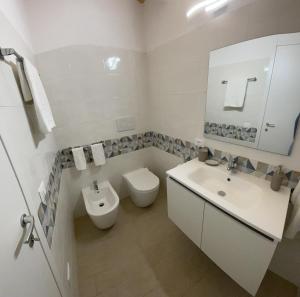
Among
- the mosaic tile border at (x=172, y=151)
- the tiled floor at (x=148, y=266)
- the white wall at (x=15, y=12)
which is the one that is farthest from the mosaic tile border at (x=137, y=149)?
the white wall at (x=15, y=12)

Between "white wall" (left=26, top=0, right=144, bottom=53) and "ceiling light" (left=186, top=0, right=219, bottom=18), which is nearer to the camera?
"ceiling light" (left=186, top=0, right=219, bottom=18)

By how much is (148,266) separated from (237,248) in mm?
873

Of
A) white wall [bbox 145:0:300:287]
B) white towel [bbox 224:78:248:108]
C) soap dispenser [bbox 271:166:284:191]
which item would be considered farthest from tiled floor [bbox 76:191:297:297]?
white towel [bbox 224:78:248:108]

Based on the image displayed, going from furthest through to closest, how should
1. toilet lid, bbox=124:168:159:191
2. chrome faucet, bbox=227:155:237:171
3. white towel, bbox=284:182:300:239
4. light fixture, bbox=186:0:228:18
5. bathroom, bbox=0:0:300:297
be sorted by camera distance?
1. toilet lid, bbox=124:168:159:191
2. chrome faucet, bbox=227:155:237:171
3. light fixture, bbox=186:0:228:18
4. white towel, bbox=284:182:300:239
5. bathroom, bbox=0:0:300:297

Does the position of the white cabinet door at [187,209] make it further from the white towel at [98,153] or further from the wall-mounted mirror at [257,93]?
the white towel at [98,153]

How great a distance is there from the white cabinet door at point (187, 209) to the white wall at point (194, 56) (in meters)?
0.57

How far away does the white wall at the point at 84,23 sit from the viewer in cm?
137

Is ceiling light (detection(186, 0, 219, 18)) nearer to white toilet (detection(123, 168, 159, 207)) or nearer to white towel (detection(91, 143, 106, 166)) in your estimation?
white towel (detection(91, 143, 106, 166))

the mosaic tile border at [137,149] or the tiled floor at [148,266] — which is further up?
the mosaic tile border at [137,149]

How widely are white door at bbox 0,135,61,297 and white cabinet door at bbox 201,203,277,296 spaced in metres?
0.98

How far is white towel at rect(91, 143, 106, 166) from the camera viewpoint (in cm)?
182

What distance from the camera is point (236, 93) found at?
48.0 inches

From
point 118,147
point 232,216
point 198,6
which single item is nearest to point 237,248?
point 232,216

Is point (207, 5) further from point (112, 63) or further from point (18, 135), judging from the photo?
point (18, 135)
